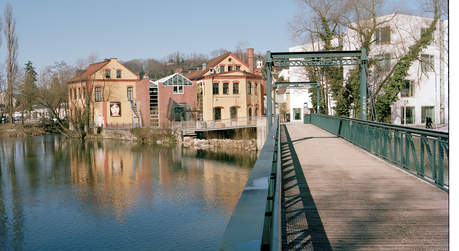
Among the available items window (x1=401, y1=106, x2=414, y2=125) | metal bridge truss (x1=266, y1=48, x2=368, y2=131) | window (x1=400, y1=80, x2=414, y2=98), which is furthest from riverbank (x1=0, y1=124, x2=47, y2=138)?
metal bridge truss (x1=266, y1=48, x2=368, y2=131)

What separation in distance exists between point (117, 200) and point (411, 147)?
1450cm

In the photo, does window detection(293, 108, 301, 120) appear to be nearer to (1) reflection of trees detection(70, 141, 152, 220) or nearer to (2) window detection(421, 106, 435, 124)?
(2) window detection(421, 106, 435, 124)

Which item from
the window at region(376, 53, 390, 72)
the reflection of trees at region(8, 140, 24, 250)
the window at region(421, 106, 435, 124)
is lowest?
the reflection of trees at region(8, 140, 24, 250)

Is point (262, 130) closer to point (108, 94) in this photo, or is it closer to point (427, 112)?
point (427, 112)

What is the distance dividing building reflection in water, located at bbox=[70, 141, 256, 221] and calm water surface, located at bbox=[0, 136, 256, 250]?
5 cm

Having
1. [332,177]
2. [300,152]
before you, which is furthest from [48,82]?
[332,177]

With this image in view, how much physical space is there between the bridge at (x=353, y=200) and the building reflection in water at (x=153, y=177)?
8.98m

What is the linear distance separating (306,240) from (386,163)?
6050mm

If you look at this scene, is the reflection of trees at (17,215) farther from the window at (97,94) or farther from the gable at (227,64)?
the gable at (227,64)

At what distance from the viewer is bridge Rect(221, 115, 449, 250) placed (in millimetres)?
3018

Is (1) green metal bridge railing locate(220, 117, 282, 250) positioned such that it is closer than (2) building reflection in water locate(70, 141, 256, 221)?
Yes

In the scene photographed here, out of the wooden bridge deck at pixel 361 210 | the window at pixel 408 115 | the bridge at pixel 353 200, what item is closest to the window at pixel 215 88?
the window at pixel 408 115

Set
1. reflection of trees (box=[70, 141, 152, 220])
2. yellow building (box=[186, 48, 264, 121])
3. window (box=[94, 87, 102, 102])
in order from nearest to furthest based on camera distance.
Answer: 1. reflection of trees (box=[70, 141, 152, 220])
2. yellow building (box=[186, 48, 264, 121])
3. window (box=[94, 87, 102, 102])

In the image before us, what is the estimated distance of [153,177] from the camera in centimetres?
2517
